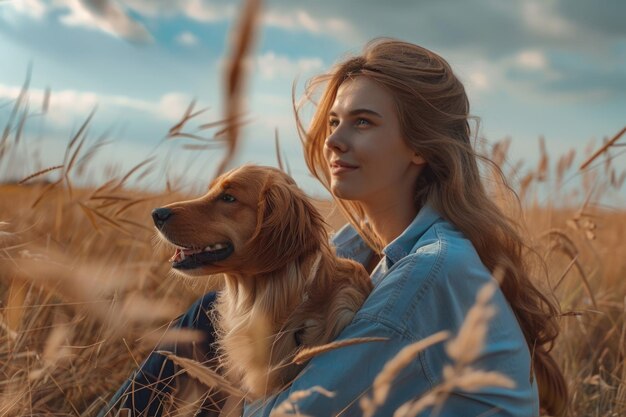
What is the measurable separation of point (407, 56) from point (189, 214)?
1.24m

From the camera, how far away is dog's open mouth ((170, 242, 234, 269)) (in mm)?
2613

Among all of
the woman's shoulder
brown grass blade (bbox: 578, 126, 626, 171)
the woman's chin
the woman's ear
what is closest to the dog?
the woman's chin

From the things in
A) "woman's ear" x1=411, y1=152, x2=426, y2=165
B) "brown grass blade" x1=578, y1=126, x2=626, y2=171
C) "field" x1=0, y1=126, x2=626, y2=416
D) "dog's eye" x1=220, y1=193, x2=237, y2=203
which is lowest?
"field" x1=0, y1=126, x2=626, y2=416

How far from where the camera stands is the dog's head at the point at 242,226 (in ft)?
8.56

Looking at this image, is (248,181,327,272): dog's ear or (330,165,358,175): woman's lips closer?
(248,181,327,272): dog's ear

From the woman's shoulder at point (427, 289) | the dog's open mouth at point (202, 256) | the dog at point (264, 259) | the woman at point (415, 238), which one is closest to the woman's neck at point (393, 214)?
the woman at point (415, 238)

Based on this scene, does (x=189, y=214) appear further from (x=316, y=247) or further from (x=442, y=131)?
(x=442, y=131)

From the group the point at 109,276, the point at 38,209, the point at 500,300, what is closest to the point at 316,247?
the point at 500,300

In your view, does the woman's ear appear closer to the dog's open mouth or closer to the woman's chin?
the woman's chin

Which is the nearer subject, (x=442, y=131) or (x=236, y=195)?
(x=236, y=195)

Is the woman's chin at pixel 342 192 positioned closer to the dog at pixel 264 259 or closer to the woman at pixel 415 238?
the woman at pixel 415 238

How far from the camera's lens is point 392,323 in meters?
2.17

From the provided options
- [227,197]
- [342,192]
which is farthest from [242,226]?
[342,192]

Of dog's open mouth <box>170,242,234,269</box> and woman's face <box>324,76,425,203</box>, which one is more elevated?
woman's face <box>324,76,425,203</box>
